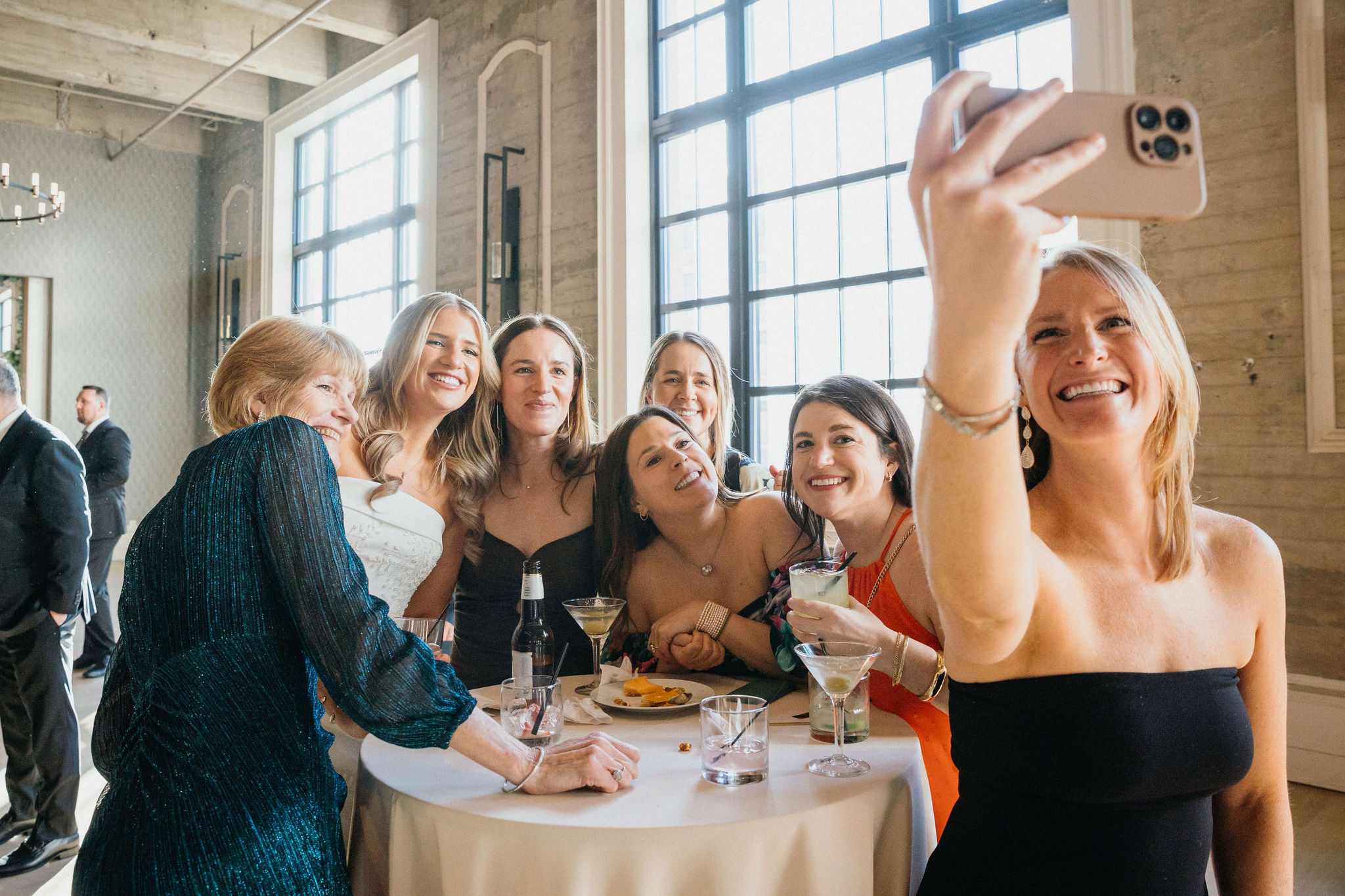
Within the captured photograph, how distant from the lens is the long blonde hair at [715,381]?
11.1ft

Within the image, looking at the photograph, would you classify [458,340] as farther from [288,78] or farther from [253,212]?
[253,212]

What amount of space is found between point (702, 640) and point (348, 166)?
8587mm

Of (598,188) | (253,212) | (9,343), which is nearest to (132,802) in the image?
(598,188)

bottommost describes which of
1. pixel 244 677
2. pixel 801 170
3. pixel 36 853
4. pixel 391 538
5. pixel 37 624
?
pixel 36 853

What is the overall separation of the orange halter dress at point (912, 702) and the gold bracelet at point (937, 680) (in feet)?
0.23

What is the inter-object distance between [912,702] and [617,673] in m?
0.61

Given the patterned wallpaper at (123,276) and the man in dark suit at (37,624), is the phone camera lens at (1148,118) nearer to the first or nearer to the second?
the man in dark suit at (37,624)

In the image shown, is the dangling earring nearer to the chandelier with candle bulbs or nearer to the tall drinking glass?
the tall drinking glass

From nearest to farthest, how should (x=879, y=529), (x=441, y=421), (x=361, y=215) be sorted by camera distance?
(x=879, y=529) < (x=441, y=421) < (x=361, y=215)

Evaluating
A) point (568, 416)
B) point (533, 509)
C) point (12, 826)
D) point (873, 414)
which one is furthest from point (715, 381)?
point (12, 826)

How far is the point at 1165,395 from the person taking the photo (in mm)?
1074

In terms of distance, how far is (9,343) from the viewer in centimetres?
1012

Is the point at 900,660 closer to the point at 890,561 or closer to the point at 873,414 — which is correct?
the point at 890,561

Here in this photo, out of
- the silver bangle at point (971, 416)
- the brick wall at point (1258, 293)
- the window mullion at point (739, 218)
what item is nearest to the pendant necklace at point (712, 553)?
the silver bangle at point (971, 416)
